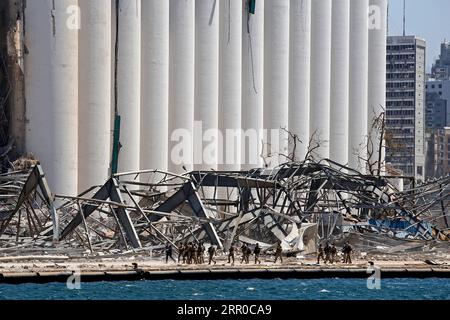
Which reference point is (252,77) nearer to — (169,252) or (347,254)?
(347,254)

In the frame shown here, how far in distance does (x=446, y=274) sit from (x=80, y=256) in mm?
17507

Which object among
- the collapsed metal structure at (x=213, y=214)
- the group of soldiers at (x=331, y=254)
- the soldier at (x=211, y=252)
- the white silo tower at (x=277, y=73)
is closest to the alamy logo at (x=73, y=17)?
the collapsed metal structure at (x=213, y=214)

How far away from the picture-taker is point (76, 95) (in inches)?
4355

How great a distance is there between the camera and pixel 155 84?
4525 inches

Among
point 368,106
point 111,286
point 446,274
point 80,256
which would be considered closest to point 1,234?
point 80,256

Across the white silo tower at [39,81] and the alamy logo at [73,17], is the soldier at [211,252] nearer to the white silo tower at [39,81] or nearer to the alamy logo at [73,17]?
the white silo tower at [39,81]

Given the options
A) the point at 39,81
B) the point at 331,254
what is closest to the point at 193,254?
the point at 331,254

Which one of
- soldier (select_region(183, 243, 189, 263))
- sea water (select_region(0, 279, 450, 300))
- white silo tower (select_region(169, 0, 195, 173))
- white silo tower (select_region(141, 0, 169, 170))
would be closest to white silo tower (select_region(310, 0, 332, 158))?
white silo tower (select_region(169, 0, 195, 173))

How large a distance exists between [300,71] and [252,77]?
5894 millimetres

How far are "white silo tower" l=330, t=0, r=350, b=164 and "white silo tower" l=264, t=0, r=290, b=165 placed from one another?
6522 millimetres

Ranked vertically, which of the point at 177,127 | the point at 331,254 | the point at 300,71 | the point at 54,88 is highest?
the point at 300,71

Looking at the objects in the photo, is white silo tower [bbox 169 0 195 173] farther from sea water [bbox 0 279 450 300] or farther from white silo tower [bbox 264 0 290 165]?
sea water [bbox 0 279 450 300]

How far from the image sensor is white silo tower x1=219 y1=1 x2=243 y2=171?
398 feet
